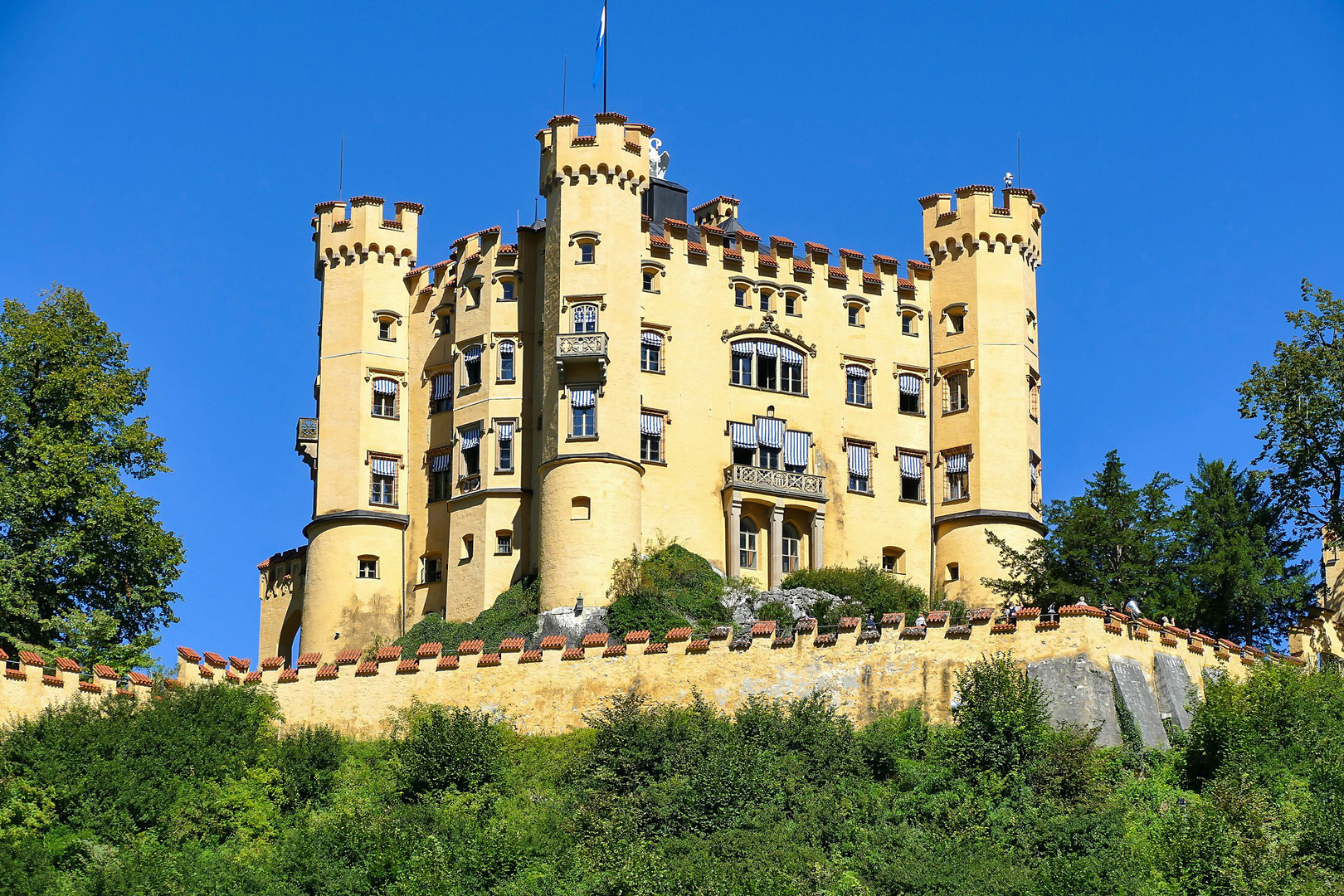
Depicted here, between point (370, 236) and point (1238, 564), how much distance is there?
30.4 metres

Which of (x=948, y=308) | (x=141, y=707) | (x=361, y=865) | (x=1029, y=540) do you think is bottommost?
(x=361, y=865)

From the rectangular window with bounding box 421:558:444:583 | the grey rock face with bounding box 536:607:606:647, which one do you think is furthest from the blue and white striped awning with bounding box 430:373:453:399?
the grey rock face with bounding box 536:607:606:647

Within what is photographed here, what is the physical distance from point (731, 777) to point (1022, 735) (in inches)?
253

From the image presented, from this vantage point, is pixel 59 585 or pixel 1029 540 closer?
pixel 59 585

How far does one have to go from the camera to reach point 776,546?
74500mm

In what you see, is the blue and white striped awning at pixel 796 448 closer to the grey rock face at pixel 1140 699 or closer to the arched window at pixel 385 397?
the arched window at pixel 385 397

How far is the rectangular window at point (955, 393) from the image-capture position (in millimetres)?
78062

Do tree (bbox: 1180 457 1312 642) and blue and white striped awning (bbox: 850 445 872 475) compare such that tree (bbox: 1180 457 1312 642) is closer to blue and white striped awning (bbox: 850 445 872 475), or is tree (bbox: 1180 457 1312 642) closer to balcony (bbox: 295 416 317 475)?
blue and white striped awning (bbox: 850 445 872 475)

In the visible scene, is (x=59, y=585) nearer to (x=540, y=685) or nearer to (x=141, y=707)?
(x=141, y=707)

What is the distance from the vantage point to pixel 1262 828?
47312 mm

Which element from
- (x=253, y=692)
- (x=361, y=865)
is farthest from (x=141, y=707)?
(x=361, y=865)

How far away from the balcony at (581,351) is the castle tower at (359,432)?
768 centimetres

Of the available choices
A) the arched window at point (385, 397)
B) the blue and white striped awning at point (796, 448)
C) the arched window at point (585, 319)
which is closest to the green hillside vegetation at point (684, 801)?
the arched window at point (585, 319)

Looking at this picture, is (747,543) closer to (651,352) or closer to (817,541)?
(817,541)
